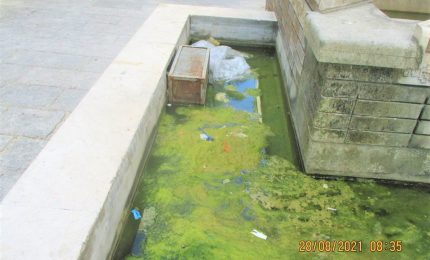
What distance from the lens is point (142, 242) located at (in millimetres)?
3971

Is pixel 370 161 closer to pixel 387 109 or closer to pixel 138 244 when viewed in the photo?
pixel 387 109

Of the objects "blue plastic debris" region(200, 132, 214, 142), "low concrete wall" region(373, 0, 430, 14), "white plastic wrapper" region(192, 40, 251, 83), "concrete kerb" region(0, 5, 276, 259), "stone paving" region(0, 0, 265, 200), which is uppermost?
"low concrete wall" region(373, 0, 430, 14)

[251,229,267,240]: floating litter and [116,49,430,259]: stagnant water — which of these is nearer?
[116,49,430,259]: stagnant water

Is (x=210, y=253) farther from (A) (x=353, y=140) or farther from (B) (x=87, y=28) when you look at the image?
(B) (x=87, y=28)

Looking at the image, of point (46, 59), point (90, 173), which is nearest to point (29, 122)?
point (90, 173)

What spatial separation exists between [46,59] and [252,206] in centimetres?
463

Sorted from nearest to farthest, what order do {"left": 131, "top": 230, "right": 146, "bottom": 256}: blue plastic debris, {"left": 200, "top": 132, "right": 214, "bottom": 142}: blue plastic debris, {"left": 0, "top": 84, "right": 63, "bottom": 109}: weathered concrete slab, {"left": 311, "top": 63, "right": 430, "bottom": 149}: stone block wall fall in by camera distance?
{"left": 131, "top": 230, "right": 146, "bottom": 256}: blue plastic debris
{"left": 311, "top": 63, "right": 430, "bottom": 149}: stone block wall
{"left": 0, "top": 84, "right": 63, "bottom": 109}: weathered concrete slab
{"left": 200, "top": 132, "right": 214, "bottom": 142}: blue plastic debris

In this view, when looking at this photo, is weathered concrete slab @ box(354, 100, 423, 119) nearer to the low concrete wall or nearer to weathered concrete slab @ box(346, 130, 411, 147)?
weathered concrete slab @ box(346, 130, 411, 147)

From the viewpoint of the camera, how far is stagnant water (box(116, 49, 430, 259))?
4016 millimetres

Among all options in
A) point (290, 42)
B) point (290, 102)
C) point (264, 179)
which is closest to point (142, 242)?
point (264, 179)

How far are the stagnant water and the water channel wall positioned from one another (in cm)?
34

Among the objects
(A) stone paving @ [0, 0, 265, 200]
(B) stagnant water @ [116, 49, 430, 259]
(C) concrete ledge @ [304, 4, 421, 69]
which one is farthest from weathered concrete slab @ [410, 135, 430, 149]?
(A) stone paving @ [0, 0, 265, 200]

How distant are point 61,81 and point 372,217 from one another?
4.97 metres

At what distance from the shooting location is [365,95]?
454 centimetres
